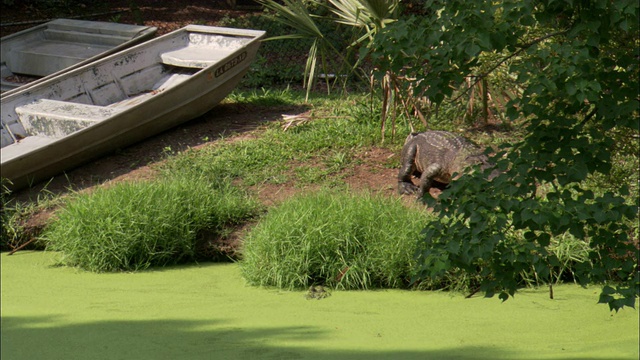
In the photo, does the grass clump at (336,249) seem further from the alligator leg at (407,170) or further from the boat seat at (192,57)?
the boat seat at (192,57)

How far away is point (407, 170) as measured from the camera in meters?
6.64

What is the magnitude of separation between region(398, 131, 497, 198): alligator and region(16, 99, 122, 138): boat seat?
2437mm

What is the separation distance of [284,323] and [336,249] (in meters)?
0.86

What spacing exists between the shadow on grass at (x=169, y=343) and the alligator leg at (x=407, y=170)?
2314 millimetres

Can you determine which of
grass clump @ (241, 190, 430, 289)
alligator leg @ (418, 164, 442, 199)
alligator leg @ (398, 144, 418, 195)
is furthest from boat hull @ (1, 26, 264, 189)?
alligator leg @ (418, 164, 442, 199)

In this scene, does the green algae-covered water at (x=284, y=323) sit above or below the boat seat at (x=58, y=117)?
below

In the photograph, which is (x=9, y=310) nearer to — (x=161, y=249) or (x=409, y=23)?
(x=161, y=249)

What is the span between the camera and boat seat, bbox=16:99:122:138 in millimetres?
7168

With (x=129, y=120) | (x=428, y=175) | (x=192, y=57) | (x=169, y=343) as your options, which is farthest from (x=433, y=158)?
(x=192, y=57)

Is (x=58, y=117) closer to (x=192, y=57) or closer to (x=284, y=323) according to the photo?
(x=192, y=57)

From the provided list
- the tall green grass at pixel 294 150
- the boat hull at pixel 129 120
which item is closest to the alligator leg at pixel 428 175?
the tall green grass at pixel 294 150

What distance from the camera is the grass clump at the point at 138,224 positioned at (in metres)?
5.84

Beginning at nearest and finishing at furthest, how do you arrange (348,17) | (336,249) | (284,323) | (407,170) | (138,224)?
1. (284,323)
2. (336,249)
3. (138,224)
4. (407,170)
5. (348,17)

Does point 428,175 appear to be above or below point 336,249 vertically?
above
